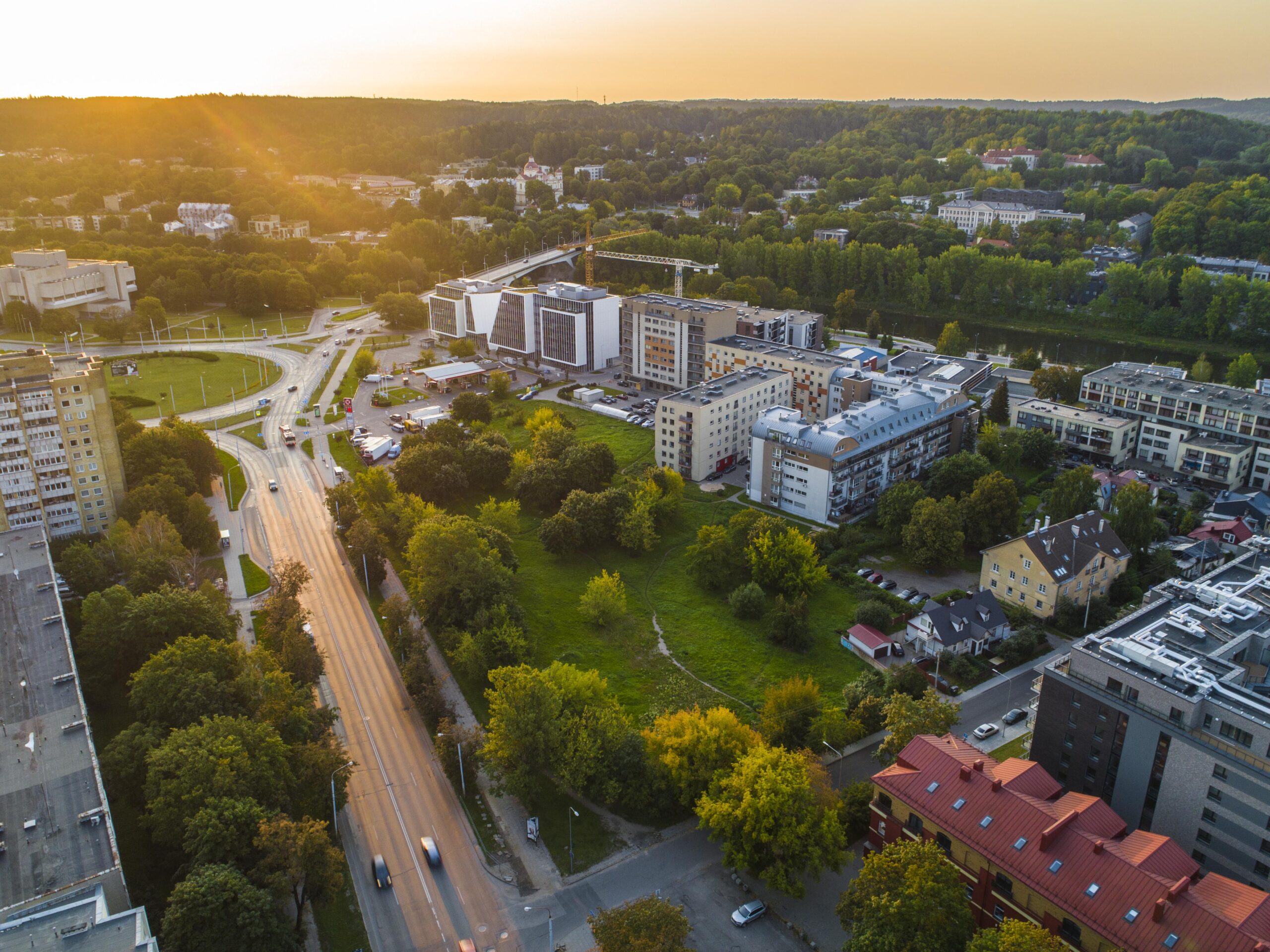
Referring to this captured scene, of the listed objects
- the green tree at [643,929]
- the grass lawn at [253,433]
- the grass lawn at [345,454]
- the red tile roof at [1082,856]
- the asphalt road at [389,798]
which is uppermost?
the red tile roof at [1082,856]

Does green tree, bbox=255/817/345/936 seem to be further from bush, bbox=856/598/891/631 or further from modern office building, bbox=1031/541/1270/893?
bush, bbox=856/598/891/631

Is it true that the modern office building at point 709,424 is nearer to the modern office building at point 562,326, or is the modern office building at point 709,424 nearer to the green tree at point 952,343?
the modern office building at point 562,326

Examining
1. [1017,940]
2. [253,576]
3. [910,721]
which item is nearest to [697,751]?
[910,721]

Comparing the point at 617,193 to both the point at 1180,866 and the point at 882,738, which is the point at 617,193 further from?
the point at 1180,866

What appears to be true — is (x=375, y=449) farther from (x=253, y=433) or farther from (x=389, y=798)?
(x=389, y=798)

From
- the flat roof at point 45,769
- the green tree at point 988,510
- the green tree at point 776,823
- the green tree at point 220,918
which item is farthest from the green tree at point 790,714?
the flat roof at point 45,769

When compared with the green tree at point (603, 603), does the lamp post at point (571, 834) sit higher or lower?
lower

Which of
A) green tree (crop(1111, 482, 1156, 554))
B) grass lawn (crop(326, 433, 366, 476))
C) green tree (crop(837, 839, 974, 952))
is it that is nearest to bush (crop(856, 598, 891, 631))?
green tree (crop(1111, 482, 1156, 554))

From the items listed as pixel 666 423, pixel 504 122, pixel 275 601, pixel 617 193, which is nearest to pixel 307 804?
pixel 275 601
